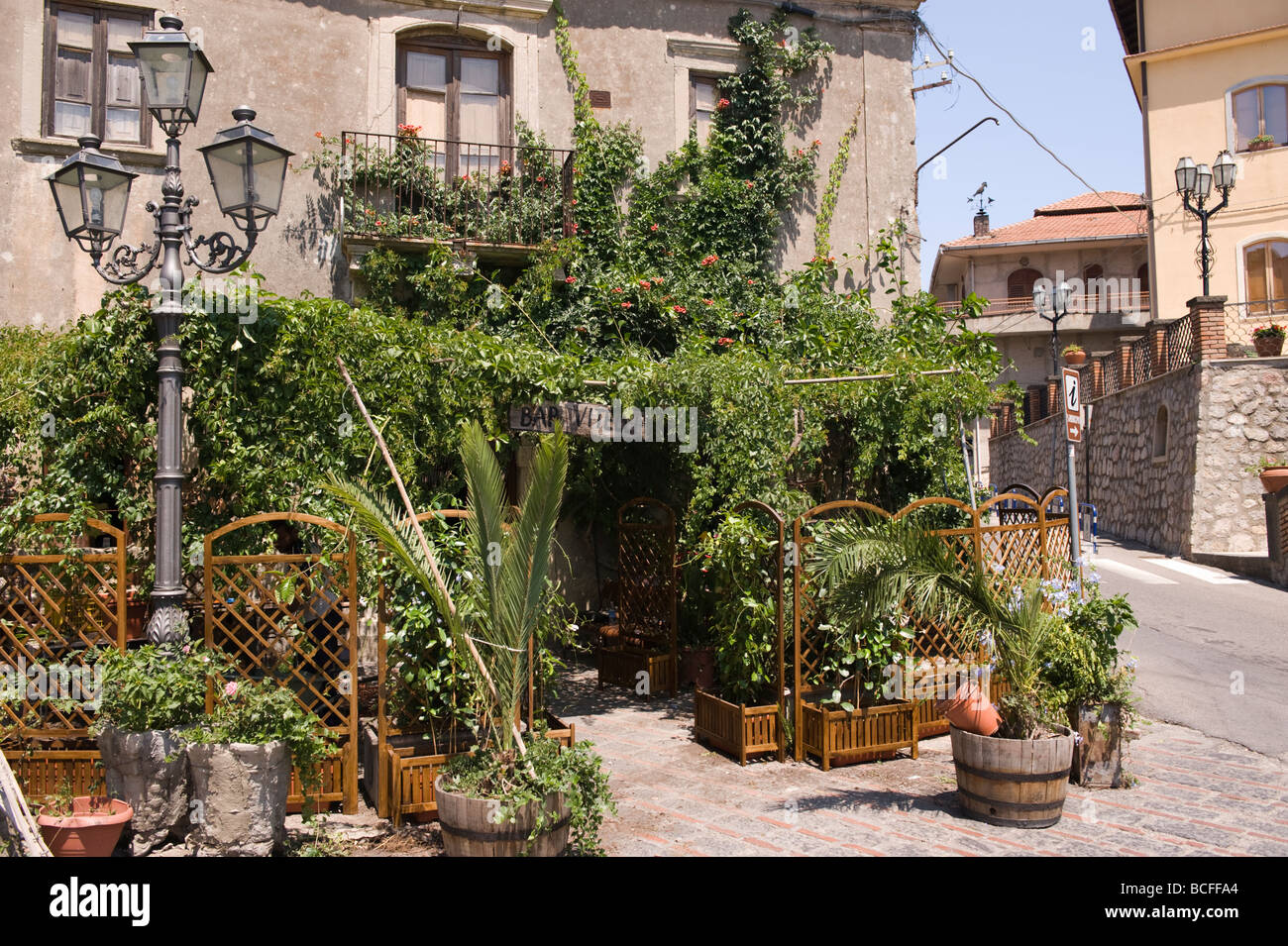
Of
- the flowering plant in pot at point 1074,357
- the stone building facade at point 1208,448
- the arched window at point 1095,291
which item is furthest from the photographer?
the arched window at point 1095,291

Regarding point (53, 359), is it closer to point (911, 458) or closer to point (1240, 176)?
point (911, 458)

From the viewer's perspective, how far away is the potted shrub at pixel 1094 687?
623cm

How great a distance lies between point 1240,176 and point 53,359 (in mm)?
25834

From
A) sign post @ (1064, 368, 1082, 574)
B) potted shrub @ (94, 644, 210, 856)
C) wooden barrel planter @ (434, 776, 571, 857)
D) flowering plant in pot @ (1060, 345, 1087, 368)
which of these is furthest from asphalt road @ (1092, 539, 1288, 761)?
flowering plant in pot @ (1060, 345, 1087, 368)

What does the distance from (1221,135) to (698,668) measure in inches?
879

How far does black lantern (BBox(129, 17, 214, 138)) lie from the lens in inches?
220

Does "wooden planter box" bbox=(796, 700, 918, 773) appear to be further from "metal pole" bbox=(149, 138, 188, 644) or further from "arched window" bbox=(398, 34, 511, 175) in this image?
"arched window" bbox=(398, 34, 511, 175)

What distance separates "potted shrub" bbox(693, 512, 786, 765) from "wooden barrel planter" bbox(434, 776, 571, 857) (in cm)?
263

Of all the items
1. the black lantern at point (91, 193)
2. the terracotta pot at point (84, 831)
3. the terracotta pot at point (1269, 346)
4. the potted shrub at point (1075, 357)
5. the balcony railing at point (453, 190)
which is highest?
the potted shrub at point (1075, 357)

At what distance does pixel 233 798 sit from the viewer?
16.9 ft

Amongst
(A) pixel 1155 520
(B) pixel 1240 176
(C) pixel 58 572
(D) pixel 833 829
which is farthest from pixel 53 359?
(B) pixel 1240 176

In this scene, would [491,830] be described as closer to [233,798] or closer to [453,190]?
[233,798]

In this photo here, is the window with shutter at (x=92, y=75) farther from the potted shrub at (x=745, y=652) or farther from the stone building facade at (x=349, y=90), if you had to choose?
the potted shrub at (x=745, y=652)

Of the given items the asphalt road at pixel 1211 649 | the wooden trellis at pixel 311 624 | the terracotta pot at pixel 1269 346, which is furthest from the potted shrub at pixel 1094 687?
the terracotta pot at pixel 1269 346
